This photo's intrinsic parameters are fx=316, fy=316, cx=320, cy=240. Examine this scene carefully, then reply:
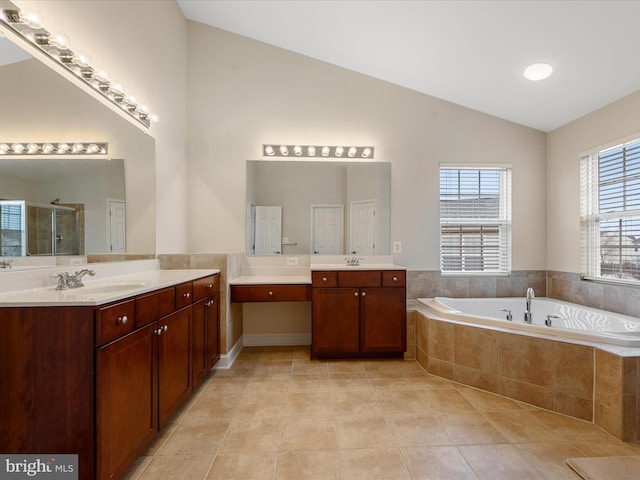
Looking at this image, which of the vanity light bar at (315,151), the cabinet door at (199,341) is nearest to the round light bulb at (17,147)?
the cabinet door at (199,341)

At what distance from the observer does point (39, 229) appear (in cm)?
161

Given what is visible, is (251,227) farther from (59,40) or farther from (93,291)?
(59,40)

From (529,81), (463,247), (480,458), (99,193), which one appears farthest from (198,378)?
(529,81)

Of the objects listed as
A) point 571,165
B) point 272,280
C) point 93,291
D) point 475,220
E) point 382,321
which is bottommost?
point 382,321

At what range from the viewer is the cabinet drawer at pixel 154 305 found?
5.16ft

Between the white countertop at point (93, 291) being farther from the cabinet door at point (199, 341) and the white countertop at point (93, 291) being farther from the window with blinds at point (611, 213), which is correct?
the window with blinds at point (611, 213)

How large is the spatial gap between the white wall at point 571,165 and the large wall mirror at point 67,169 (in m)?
3.97

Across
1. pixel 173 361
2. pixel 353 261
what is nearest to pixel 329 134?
pixel 353 261

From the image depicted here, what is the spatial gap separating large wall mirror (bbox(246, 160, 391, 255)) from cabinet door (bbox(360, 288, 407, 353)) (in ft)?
1.93

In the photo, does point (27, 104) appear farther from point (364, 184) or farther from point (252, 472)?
point (364, 184)

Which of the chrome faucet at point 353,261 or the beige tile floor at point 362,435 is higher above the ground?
the chrome faucet at point 353,261

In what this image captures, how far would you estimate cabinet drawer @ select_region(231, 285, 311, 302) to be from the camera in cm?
290

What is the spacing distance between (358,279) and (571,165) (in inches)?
96.8

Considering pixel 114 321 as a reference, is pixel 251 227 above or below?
above
